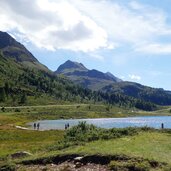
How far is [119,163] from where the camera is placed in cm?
2981

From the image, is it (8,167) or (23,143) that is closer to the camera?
(8,167)

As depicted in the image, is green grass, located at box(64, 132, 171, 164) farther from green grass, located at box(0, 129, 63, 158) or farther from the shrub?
green grass, located at box(0, 129, 63, 158)

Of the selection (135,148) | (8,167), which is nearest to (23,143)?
(8,167)

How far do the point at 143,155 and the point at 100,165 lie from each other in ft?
11.5

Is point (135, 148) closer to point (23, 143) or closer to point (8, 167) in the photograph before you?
point (8, 167)

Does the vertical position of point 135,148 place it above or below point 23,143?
above

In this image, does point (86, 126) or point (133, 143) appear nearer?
point (133, 143)

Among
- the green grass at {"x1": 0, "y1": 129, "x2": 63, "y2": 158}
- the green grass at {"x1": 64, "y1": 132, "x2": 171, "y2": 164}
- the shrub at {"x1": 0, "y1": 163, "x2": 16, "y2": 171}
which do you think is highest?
the green grass at {"x1": 64, "y1": 132, "x2": 171, "y2": 164}

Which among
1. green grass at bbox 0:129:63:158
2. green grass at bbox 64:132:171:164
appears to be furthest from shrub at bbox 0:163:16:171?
green grass at bbox 0:129:63:158

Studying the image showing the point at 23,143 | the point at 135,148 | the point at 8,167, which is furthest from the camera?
the point at 23,143

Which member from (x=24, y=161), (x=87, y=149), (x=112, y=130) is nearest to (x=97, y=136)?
(x=112, y=130)

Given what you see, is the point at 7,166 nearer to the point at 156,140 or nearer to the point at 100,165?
the point at 100,165

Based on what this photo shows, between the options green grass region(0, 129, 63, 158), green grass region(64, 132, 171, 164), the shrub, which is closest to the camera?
green grass region(64, 132, 171, 164)

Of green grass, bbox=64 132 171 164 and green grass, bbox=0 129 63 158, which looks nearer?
green grass, bbox=64 132 171 164
